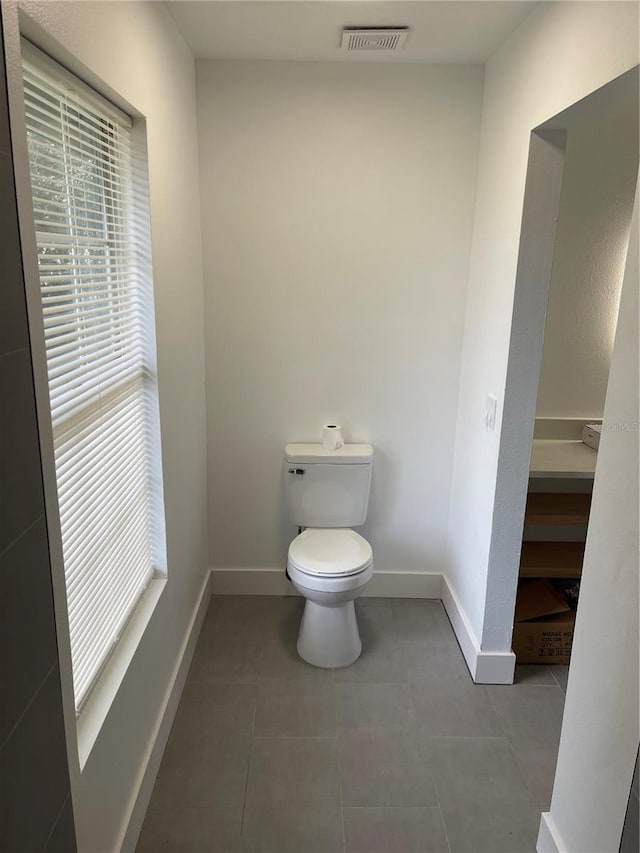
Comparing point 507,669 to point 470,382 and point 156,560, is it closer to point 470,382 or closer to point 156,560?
point 470,382

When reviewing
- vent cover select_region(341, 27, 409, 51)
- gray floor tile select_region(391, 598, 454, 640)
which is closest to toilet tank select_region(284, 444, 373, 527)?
gray floor tile select_region(391, 598, 454, 640)

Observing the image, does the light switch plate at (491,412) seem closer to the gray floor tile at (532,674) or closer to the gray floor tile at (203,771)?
the gray floor tile at (532,674)

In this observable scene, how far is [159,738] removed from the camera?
200 cm

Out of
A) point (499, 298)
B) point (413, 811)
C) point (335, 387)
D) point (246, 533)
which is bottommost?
point (413, 811)

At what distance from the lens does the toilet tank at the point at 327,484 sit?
275cm

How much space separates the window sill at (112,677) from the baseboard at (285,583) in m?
1.04

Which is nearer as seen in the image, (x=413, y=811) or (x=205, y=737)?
(x=413, y=811)

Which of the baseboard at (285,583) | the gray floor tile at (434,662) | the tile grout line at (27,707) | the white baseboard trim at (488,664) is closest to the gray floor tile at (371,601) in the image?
the baseboard at (285,583)

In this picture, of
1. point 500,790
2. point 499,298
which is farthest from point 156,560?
point 499,298

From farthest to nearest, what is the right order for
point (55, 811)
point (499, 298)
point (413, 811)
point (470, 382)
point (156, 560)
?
point (470, 382) → point (499, 298) → point (156, 560) → point (413, 811) → point (55, 811)

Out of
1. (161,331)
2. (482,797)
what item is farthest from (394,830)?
(161,331)

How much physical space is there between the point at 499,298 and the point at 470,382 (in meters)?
0.47

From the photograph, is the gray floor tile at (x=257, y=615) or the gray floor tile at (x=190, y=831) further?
the gray floor tile at (x=257, y=615)

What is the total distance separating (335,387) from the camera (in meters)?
2.83
